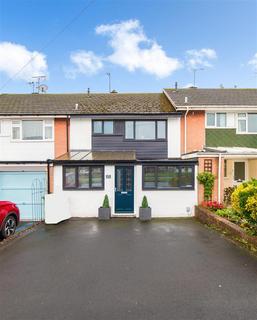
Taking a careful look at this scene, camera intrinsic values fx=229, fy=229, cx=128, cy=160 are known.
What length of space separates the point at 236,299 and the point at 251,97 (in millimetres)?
15866

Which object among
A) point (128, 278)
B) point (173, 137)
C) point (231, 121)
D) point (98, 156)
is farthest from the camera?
point (231, 121)

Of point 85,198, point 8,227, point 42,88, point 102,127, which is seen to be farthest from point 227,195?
point 42,88

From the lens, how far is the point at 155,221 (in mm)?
10852

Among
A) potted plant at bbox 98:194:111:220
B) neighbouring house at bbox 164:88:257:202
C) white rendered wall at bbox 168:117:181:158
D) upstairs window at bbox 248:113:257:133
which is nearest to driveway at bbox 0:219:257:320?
potted plant at bbox 98:194:111:220

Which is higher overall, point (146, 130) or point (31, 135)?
point (146, 130)

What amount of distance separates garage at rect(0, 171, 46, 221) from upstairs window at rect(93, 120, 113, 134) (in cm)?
411

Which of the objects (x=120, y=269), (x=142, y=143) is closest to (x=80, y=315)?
(x=120, y=269)

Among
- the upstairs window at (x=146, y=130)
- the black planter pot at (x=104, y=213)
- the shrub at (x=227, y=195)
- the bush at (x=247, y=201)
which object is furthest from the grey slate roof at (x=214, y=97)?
the bush at (x=247, y=201)

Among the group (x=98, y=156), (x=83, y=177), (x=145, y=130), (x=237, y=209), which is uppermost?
(x=145, y=130)

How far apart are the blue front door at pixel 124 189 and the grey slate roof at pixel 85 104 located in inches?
173

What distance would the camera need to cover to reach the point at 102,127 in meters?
14.5

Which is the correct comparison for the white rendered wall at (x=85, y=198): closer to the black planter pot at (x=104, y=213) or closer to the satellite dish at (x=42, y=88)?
the black planter pot at (x=104, y=213)

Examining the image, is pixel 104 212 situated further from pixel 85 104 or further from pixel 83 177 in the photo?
pixel 85 104

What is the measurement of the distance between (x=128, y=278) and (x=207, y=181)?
7.44 metres
